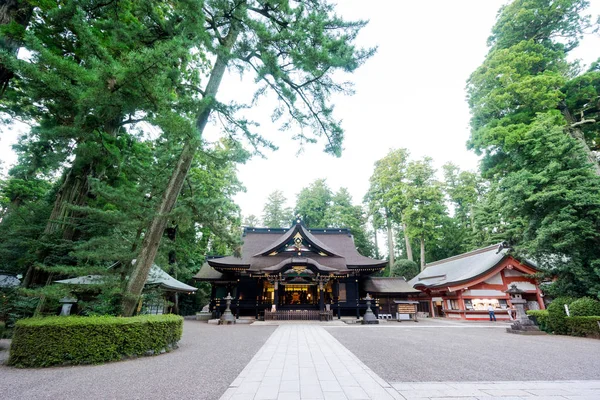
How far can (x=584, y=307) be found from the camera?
26.1 ft

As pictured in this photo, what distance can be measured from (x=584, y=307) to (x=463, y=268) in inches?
316

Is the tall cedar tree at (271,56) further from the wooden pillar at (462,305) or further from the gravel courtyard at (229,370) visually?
the wooden pillar at (462,305)

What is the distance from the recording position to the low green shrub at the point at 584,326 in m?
7.50

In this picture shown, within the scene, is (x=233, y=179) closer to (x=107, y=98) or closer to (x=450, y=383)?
(x=107, y=98)

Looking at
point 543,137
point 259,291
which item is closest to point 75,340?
point 259,291

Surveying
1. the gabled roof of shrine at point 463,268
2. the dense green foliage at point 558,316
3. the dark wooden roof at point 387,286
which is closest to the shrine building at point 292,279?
the dark wooden roof at point 387,286

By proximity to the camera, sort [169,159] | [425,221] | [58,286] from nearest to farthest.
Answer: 1. [58,286]
2. [169,159]
3. [425,221]

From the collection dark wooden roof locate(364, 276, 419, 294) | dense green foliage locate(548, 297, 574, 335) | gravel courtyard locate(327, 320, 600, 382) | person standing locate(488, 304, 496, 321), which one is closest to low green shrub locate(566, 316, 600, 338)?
dense green foliage locate(548, 297, 574, 335)

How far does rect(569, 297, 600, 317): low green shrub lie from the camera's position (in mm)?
7805

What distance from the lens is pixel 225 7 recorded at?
215 inches

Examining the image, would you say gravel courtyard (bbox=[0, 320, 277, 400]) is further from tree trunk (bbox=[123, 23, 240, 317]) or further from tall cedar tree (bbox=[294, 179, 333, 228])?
tall cedar tree (bbox=[294, 179, 333, 228])

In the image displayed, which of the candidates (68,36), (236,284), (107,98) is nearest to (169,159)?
(107,98)

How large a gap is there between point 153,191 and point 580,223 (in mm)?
13793

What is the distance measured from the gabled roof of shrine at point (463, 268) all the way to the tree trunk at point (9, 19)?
61.7 feet
